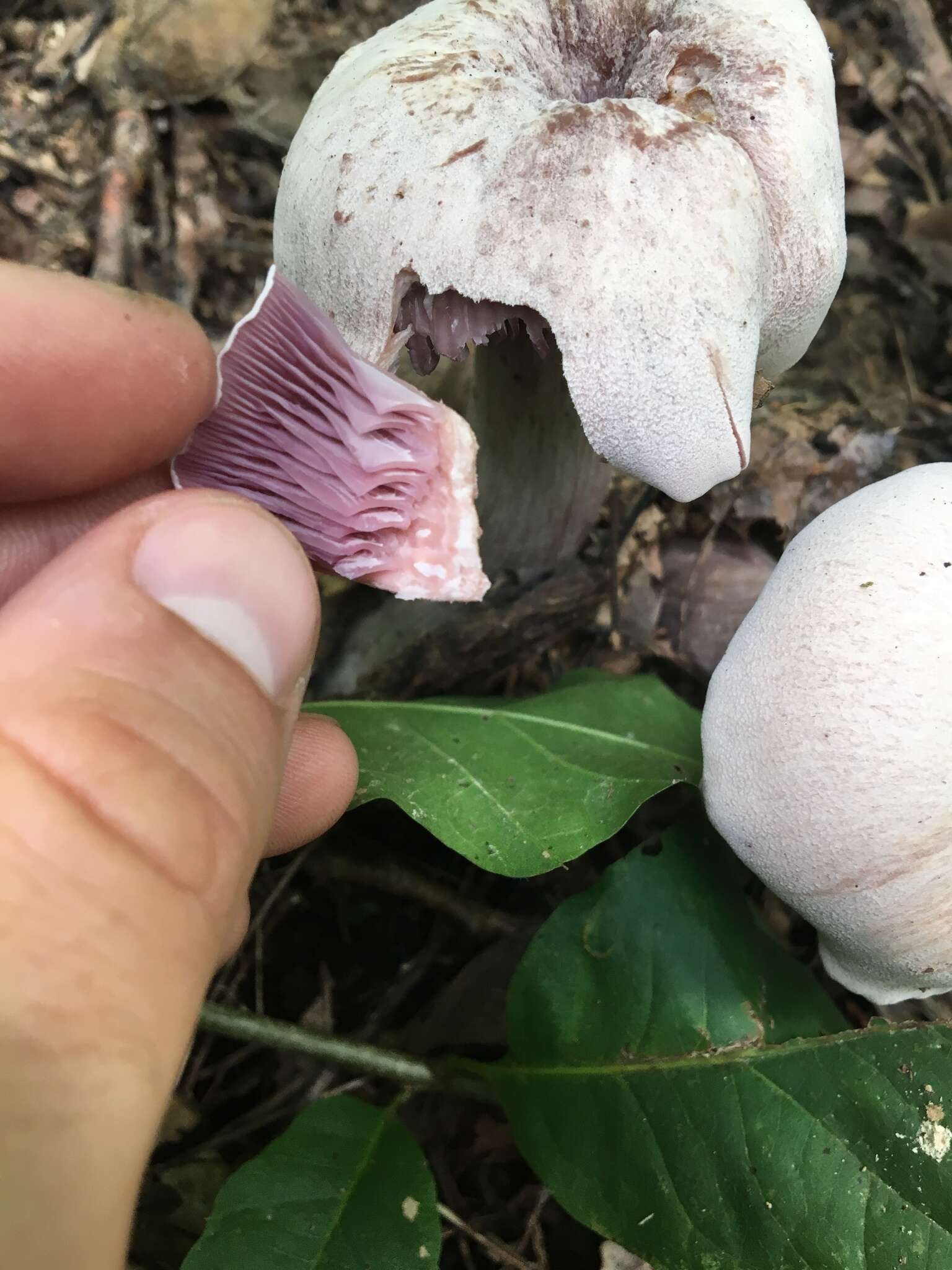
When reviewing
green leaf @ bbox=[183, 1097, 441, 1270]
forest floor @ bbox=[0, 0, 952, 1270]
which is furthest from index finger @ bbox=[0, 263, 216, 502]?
green leaf @ bbox=[183, 1097, 441, 1270]

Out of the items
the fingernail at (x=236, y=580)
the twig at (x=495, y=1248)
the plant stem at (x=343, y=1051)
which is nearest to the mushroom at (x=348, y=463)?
the fingernail at (x=236, y=580)

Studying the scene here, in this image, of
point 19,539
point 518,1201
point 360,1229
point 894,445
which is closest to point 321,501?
point 19,539

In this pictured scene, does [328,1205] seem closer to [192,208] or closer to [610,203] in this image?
[610,203]

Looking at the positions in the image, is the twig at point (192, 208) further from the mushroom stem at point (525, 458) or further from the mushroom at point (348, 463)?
the mushroom at point (348, 463)

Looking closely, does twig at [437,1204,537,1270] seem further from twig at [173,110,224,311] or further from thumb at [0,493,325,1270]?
twig at [173,110,224,311]

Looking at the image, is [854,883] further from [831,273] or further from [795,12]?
[795,12]

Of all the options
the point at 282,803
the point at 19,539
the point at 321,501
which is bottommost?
the point at 282,803

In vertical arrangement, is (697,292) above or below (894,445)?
above
